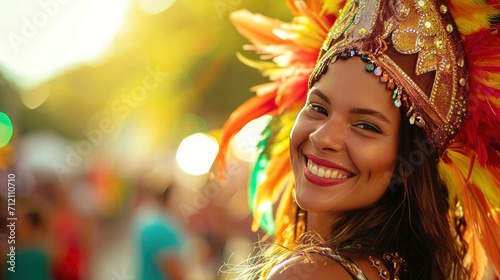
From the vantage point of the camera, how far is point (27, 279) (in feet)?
14.0

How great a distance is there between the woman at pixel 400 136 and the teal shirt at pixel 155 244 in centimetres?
215

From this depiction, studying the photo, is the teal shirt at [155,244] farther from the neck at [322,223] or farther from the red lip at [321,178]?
the red lip at [321,178]

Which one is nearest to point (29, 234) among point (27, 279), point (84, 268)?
point (27, 279)

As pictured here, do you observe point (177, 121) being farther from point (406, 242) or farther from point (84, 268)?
point (406, 242)

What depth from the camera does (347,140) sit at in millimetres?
2221

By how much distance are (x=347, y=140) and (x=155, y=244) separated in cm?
259

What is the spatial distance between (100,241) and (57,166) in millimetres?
A: 832

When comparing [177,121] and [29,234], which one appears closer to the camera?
[29,234]

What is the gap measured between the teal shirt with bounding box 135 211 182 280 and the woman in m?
2.15

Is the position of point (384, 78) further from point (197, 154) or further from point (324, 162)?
point (197, 154)

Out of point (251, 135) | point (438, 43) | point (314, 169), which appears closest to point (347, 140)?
point (314, 169)

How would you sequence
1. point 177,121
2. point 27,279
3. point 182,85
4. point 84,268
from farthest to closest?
1. point 177,121
2. point 182,85
3. point 84,268
4. point 27,279

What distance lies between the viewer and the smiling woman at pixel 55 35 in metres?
5.76

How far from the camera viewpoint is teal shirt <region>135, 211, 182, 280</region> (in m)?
4.52
